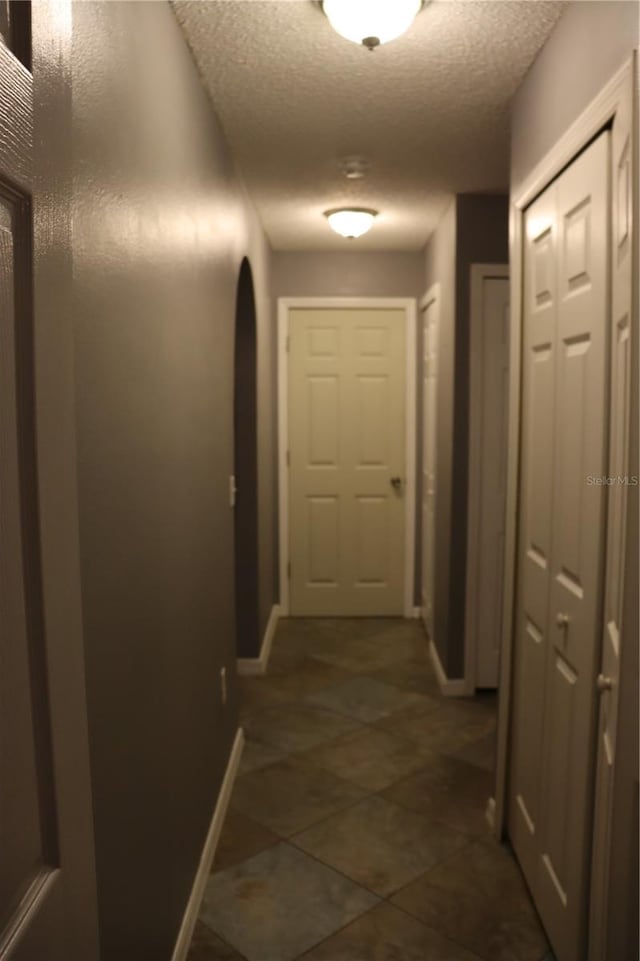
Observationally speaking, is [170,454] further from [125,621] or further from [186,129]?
[186,129]

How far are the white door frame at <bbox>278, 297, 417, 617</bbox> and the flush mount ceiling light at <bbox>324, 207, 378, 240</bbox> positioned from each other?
1.13 meters

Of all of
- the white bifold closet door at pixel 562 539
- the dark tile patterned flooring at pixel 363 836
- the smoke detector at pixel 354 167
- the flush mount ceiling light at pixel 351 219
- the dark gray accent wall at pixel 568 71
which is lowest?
the dark tile patterned flooring at pixel 363 836

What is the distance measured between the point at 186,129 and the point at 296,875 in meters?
2.29

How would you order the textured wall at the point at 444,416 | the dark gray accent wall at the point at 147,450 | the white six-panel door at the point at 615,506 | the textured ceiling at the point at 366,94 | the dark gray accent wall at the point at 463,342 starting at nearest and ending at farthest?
the dark gray accent wall at the point at 147,450 < the white six-panel door at the point at 615,506 < the textured ceiling at the point at 366,94 < the dark gray accent wall at the point at 463,342 < the textured wall at the point at 444,416

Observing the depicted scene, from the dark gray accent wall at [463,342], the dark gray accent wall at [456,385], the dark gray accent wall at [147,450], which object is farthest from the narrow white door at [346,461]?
the dark gray accent wall at [147,450]

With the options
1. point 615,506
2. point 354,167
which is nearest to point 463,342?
point 354,167

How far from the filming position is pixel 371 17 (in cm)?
178

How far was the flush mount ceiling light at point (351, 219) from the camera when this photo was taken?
3.76 m

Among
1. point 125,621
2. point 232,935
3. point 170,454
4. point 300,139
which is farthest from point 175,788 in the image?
point 300,139

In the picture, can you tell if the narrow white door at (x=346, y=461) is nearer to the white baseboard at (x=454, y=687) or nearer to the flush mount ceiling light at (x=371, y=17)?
the white baseboard at (x=454, y=687)

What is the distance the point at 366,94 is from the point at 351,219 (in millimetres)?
1335

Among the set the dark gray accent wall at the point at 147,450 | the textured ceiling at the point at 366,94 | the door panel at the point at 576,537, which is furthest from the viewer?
the textured ceiling at the point at 366,94

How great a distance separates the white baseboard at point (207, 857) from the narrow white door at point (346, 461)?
6.78ft

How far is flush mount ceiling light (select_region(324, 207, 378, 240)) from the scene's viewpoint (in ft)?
12.3
